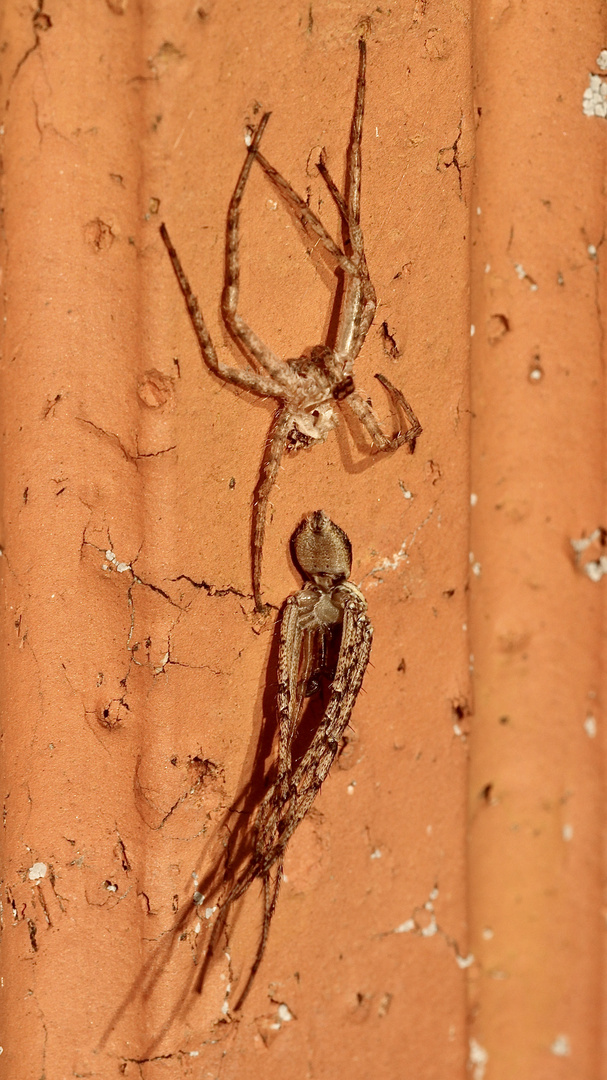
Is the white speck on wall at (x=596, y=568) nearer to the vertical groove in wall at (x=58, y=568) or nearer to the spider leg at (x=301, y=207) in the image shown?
the spider leg at (x=301, y=207)

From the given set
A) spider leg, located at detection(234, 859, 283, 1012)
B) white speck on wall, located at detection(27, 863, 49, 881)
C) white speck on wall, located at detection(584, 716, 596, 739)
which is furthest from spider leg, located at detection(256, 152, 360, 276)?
white speck on wall, located at detection(27, 863, 49, 881)

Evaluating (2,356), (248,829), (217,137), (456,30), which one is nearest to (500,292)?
(456,30)

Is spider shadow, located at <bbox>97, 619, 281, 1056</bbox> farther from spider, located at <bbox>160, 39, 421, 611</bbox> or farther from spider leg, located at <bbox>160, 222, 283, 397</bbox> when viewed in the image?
spider leg, located at <bbox>160, 222, 283, 397</bbox>

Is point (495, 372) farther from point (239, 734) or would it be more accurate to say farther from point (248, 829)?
point (248, 829)

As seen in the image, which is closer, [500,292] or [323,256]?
[500,292]

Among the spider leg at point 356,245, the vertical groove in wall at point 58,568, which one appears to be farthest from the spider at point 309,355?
the vertical groove in wall at point 58,568

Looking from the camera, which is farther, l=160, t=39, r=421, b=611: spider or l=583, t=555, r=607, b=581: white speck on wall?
l=160, t=39, r=421, b=611: spider
